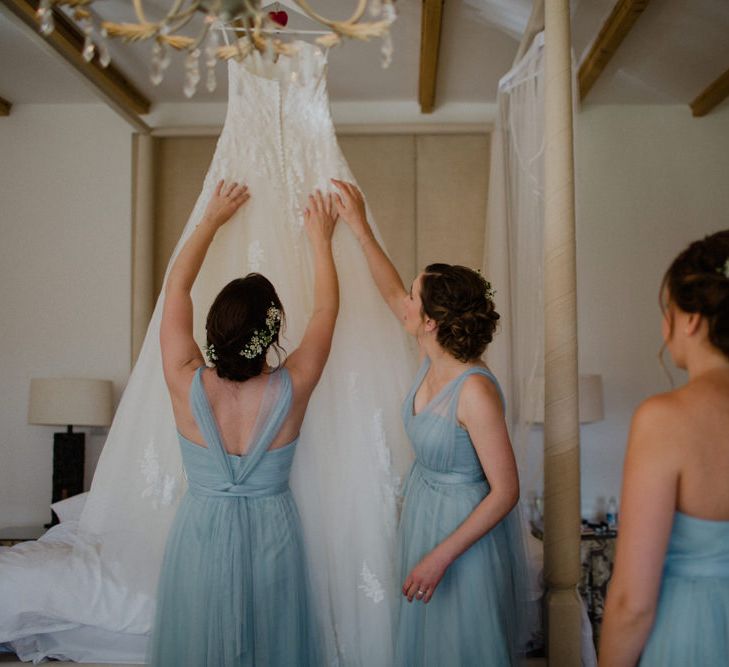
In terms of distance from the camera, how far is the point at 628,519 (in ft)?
3.97

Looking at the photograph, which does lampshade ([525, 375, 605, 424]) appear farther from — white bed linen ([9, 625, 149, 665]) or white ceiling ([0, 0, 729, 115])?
white bed linen ([9, 625, 149, 665])

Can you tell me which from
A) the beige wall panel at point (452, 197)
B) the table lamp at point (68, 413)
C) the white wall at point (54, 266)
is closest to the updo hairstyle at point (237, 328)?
the table lamp at point (68, 413)

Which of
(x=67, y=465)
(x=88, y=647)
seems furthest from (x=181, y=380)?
(x=67, y=465)

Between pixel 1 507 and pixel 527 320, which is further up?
pixel 527 320

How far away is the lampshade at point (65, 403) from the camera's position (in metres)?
3.86

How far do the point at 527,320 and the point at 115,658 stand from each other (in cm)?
178

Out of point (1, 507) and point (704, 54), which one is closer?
point (704, 54)

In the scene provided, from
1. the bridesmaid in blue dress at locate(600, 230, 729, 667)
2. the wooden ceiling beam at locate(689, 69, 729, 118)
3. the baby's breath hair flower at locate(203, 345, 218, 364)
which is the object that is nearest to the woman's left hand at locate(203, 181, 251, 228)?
the baby's breath hair flower at locate(203, 345, 218, 364)

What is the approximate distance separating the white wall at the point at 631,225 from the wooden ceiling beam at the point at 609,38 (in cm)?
59

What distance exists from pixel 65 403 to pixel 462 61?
8.98ft

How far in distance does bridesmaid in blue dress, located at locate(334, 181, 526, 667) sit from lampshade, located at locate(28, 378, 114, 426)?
236cm

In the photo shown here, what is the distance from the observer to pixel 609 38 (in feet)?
10.9

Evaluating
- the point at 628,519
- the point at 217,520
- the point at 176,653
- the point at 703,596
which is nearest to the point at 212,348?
the point at 217,520

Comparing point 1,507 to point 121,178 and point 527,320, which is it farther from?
point 527,320
